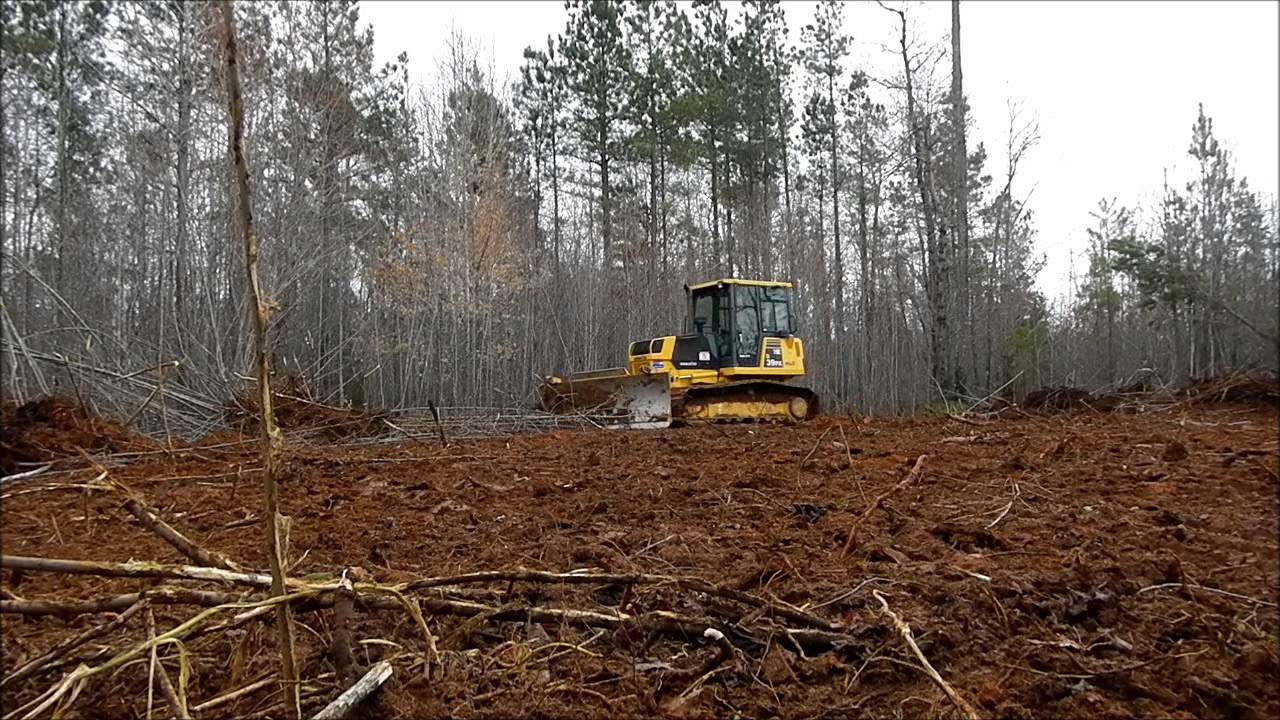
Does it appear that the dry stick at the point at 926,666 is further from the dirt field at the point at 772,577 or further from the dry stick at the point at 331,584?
the dry stick at the point at 331,584

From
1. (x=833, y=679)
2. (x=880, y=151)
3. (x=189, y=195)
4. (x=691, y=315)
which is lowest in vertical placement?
(x=833, y=679)

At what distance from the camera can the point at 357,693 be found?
67.6 inches

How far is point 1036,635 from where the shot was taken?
7.37ft

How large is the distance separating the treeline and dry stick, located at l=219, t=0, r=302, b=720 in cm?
377

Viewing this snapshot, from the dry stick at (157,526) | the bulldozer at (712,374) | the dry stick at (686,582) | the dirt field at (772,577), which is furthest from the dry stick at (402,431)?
the dry stick at (157,526)

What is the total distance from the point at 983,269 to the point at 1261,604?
929 inches

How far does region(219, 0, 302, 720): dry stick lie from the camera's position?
1406mm

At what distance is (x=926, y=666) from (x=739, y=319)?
11433 mm

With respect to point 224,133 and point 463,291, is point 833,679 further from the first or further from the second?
point 463,291

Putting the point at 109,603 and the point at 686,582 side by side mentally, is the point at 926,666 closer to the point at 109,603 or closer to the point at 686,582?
the point at 686,582

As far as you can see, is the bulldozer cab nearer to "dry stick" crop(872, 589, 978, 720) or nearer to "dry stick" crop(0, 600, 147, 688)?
"dry stick" crop(872, 589, 978, 720)

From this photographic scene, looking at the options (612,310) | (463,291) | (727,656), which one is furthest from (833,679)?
Answer: (612,310)

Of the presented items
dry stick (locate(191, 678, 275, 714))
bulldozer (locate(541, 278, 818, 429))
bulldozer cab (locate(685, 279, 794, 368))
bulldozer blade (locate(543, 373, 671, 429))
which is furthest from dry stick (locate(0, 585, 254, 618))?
bulldozer cab (locate(685, 279, 794, 368))

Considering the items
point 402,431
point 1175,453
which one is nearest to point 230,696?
point 1175,453
